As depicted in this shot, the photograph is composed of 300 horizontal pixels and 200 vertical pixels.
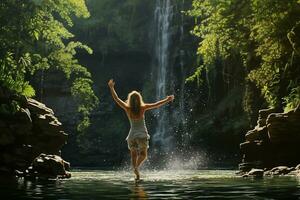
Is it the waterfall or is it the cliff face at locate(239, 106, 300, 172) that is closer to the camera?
the cliff face at locate(239, 106, 300, 172)

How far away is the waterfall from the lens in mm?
38669

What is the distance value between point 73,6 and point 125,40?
23907mm

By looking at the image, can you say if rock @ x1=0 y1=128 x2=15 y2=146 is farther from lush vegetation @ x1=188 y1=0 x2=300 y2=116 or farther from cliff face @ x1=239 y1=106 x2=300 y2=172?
lush vegetation @ x1=188 y1=0 x2=300 y2=116

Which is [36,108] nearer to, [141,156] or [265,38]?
[141,156]

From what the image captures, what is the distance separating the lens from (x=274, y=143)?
18656 mm

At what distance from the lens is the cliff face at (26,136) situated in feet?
49.4

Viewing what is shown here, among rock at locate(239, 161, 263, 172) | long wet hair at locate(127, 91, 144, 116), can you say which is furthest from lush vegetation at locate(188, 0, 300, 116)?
long wet hair at locate(127, 91, 144, 116)

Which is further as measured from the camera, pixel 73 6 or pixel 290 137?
pixel 73 6

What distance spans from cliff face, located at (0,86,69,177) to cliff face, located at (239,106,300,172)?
726 cm

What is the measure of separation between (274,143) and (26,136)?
9.06 metres

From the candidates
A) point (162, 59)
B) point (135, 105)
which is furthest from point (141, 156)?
point (162, 59)

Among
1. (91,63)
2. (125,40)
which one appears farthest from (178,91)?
(91,63)

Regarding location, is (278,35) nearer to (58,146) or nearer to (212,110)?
(58,146)

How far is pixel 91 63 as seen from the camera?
4794 centimetres
